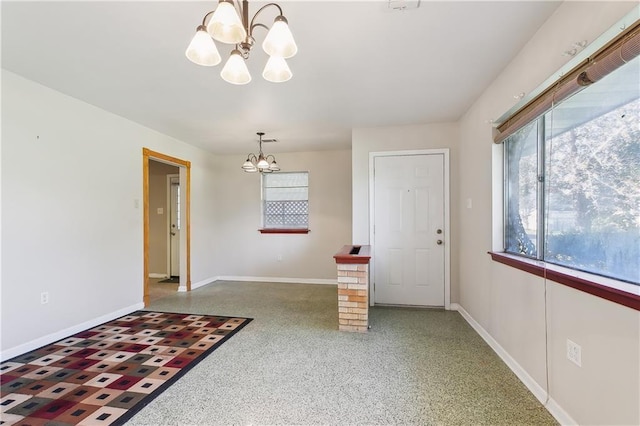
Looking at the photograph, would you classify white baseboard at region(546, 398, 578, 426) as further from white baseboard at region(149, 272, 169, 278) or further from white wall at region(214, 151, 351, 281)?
white baseboard at region(149, 272, 169, 278)

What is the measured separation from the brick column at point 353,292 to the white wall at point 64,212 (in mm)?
2699

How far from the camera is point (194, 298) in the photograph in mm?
4480

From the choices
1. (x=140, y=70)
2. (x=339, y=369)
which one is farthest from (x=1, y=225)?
(x=339, y=369)

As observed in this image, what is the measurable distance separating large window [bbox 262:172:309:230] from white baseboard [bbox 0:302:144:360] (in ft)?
8.65

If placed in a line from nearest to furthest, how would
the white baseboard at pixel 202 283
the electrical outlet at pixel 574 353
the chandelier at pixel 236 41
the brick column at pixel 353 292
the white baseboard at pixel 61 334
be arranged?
the chandelier at pixel 236 41 < the electrical outlet at pixel 574 353 < the white baseboard at pixel 61 334 < the brick column at pixel 353 292 < the white baseboard at pixel 202 283

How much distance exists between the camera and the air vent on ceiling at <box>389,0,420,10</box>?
167cm

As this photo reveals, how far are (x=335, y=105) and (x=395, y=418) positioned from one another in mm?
2831

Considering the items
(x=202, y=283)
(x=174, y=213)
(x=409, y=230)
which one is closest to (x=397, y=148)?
(x=409, y=230)

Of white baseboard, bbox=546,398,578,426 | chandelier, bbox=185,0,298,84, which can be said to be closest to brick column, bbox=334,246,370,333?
white baseboard, bbox=546,398,578,426

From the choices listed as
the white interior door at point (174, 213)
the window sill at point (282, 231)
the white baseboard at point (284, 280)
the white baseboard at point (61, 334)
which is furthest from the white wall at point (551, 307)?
the white interior door at point (174, 213)

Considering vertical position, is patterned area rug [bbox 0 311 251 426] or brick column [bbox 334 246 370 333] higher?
brick column [bbox 334 246 370 333]

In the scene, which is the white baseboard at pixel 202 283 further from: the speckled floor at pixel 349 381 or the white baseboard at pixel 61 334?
the speckled floor at pixel 349 381

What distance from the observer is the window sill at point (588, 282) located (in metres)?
1.26

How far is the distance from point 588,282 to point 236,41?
2.02 m
